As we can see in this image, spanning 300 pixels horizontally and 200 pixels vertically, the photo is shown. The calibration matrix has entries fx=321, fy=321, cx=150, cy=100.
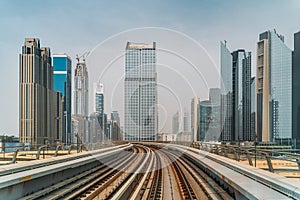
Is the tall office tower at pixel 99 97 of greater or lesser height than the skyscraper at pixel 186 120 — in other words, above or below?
above

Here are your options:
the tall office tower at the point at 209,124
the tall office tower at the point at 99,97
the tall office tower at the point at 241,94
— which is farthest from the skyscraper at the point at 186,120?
the tall office tower at the point at 241,94

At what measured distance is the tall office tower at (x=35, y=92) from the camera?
165 ft

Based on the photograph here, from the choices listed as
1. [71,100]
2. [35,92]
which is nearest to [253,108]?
[71,100]

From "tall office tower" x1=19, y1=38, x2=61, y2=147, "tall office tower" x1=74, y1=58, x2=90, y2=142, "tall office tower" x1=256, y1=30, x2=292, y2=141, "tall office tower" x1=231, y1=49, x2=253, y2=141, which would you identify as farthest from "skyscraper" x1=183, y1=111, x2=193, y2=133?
"tall office tower" x1=19, y1=38, x2=61, y2=147

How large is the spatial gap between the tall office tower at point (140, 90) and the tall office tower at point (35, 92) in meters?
37.3

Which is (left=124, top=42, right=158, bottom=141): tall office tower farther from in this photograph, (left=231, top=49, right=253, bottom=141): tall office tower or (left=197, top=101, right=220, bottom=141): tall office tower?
(left=231, top=49, right=253, bottom=141): tall office tower

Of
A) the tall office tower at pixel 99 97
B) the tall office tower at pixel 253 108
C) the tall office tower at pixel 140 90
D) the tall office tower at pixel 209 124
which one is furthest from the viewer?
the tall office tower at pixel 253 108

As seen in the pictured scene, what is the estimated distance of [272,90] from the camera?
49.9 m

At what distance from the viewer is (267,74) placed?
4825 centimetres

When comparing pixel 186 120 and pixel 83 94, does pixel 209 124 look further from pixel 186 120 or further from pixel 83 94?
pixel 83 94

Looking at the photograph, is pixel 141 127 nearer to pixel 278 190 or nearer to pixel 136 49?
pixel 136 49

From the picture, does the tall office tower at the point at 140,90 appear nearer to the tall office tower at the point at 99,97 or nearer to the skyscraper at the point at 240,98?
the tall office tower at the point at 99,97

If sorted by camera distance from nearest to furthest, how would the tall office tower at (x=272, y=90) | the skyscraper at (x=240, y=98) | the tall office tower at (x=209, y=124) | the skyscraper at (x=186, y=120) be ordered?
the skyscraper at (x=186, y=120) < the tall office tower at (x=209, y=124) < the skyscraper at (x=240, y=98) < the tall office tower at (x=272, y=90)

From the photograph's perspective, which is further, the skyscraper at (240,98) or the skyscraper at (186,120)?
the skyscraper at (240,98)
